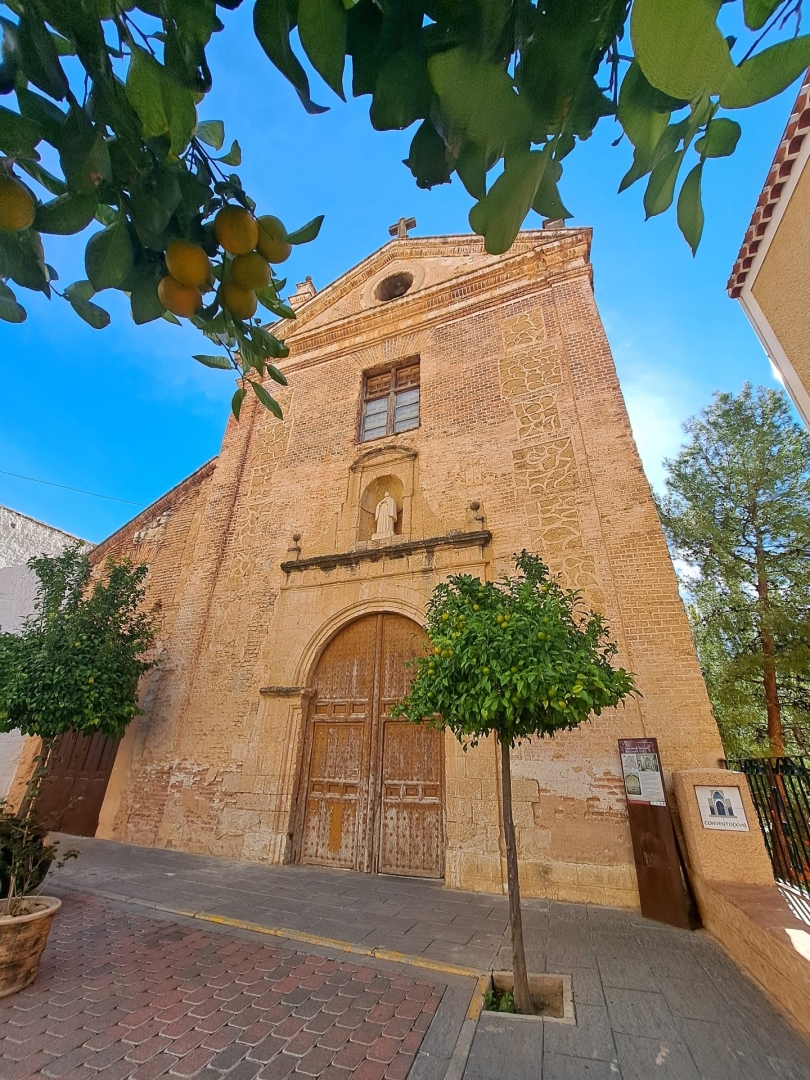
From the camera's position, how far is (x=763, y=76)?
0.57 meters

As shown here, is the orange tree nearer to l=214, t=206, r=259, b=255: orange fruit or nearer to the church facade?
the church facade

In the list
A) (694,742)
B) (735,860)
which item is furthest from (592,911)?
(694,742)

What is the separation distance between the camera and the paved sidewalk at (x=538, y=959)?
230cm

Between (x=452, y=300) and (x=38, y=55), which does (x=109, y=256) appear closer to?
(x=38, y=55)

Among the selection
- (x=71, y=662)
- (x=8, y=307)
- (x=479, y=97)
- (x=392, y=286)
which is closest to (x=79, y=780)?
(x=71, y=662)

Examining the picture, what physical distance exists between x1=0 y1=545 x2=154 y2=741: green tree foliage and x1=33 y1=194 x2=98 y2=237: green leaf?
6.74 metres

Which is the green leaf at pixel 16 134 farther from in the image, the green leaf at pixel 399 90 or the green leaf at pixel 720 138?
the green leaf at pixel 720 138

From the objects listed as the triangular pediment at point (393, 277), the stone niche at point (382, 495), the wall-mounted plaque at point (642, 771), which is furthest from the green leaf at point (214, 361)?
the triangular pediment at point (393, 277)

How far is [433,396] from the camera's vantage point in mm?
8500

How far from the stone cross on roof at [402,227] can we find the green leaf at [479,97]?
11885mm

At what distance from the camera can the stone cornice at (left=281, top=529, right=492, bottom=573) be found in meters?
6.76

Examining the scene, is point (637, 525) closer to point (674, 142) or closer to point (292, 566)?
point (292, 566)

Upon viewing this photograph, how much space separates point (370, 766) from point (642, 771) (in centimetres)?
331

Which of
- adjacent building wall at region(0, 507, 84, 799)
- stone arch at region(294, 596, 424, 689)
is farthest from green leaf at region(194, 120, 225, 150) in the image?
adjacent building wall at region(0, 507, 84, 799)
